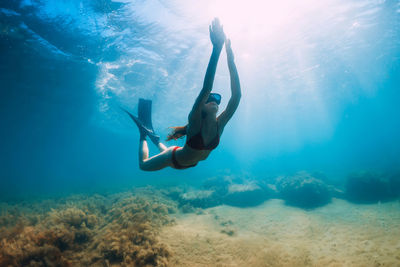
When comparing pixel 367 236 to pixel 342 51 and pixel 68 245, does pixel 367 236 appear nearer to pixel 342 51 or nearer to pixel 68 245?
pixel 68 245

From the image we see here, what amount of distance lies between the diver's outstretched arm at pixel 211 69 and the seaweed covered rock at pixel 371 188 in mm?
15142

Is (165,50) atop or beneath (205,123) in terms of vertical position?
atop

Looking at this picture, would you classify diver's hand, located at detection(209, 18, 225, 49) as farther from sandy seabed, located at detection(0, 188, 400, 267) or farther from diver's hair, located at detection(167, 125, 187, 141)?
sandy seabed, located at detection(0, 188, 400, 267)

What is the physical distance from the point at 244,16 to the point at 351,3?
25.4 feet

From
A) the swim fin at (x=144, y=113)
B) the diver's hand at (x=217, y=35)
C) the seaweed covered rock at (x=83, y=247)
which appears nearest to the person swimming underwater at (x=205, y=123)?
the diver's hand at (x=217, y=35)

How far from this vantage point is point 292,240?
20.5 ft

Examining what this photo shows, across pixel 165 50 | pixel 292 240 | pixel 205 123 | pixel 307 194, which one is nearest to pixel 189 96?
pixel 165 50

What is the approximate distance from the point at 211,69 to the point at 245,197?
40.9 feet

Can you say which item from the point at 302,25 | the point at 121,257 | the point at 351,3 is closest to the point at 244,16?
the point at 302,25

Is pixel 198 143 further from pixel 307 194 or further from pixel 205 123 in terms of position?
pixel 307 194

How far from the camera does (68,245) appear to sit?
4789 millimetres

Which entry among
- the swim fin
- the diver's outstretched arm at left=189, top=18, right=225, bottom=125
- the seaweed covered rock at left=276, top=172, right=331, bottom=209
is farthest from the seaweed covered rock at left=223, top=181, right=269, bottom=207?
the diver's outstretched arm at left=189, top=18, right=225, bottom=125

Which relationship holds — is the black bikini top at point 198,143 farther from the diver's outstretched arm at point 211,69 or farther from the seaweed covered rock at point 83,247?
the seaweed covered rock at point 83,247

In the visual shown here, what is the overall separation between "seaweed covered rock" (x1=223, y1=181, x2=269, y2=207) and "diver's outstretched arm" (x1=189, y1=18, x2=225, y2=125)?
38.9 feet
